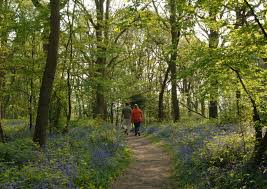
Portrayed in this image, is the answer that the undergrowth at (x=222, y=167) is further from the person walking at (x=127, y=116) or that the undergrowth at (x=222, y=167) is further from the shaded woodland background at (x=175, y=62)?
the person walking at (x=127, y=116)

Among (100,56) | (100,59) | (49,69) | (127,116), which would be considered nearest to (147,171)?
(49,69)

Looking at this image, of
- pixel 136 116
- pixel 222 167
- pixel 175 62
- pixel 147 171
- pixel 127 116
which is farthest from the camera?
pixel 127 116

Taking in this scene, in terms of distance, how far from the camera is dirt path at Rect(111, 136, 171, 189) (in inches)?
462

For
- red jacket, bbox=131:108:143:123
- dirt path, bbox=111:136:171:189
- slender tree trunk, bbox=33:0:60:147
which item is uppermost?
slender tree trunk, bbox=33:0:60:147

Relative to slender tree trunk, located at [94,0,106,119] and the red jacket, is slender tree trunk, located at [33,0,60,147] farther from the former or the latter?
the red jacket

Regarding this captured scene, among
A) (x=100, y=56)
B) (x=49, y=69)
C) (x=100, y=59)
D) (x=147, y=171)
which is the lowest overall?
(x=147, y=171)

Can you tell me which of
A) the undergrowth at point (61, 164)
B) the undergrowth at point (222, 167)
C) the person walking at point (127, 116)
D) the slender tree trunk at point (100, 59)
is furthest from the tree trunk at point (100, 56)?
the undergrowth at point (222, 167)

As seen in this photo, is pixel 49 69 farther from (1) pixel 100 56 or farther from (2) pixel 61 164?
(1) pixel 100 56

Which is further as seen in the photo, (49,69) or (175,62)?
(175,62)

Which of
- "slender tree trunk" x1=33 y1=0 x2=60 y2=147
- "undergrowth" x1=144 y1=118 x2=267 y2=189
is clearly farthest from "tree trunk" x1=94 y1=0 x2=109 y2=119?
"undergrowth" x1=144 y1=118 x2=267 y2=189

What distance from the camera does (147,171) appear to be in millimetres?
13922

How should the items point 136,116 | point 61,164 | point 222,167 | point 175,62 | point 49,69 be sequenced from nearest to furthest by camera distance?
point 61,164 < point 222,167 < point 49,69 < point 175,62 < point 136,116

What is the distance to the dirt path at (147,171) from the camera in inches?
462

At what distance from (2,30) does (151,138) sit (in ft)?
37.7
